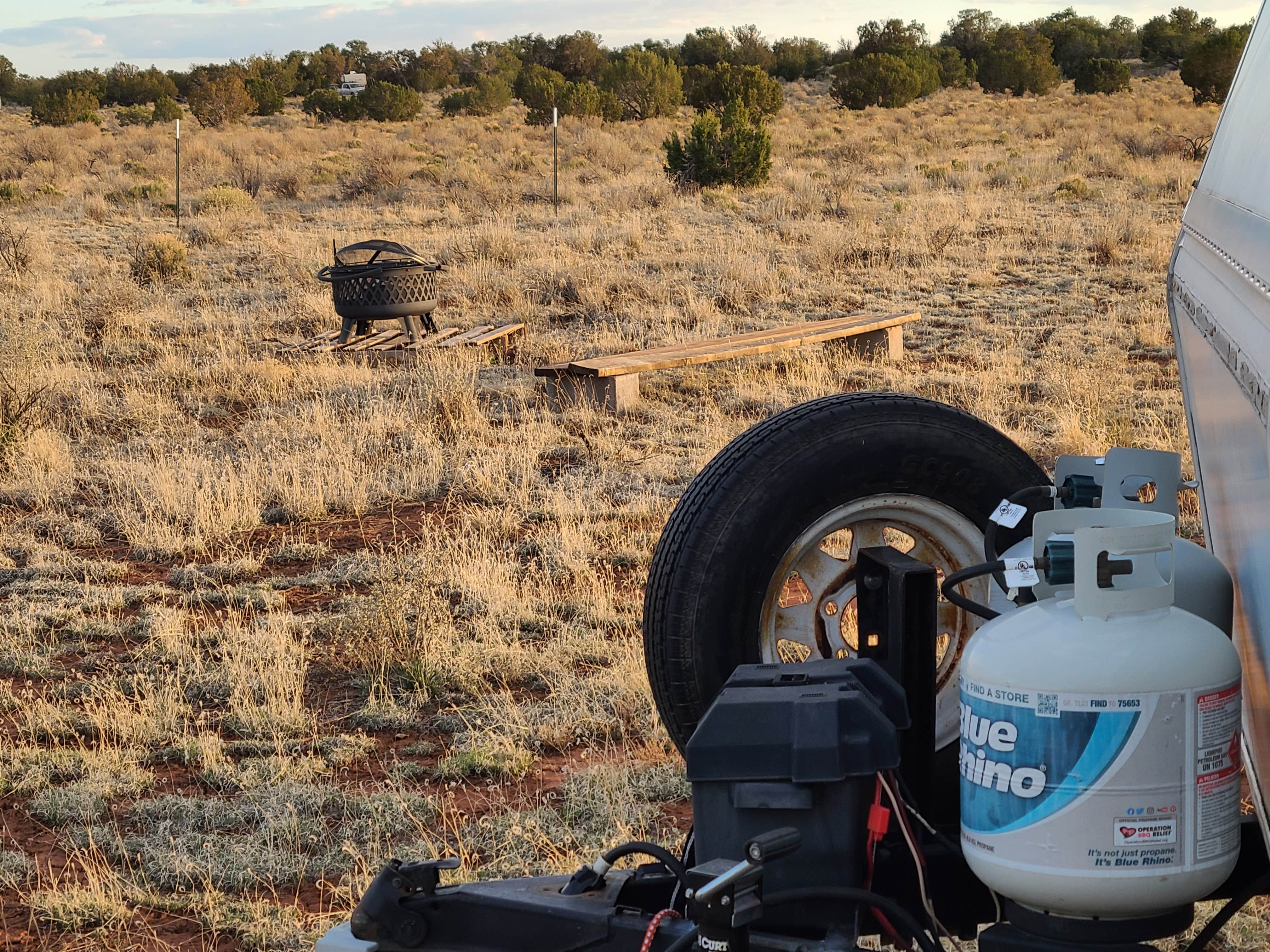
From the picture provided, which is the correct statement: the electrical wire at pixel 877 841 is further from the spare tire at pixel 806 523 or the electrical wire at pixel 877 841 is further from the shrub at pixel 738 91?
the shrub at pixel 738 91

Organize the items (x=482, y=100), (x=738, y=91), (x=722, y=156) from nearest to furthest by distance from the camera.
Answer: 1. (x=722, y=156)
2. (x=738, y=91)
3. (x=482, y=100)

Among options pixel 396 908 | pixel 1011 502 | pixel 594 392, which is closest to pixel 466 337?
pixel 594 392

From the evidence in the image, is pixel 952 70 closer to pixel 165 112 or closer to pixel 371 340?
pixel 165 112

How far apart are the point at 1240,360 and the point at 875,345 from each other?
8.35 meters

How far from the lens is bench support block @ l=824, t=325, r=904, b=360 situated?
10109 mm

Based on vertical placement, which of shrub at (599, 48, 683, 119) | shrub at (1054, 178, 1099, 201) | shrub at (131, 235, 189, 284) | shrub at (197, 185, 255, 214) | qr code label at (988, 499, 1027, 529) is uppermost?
shrub at (599, 48, 683, 119)

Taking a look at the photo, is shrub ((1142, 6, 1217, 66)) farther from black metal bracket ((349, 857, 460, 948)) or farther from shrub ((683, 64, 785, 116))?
black metal bracket ((349, 857, 460, 948))

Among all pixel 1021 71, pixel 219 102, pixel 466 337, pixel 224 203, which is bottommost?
pixel 466 337

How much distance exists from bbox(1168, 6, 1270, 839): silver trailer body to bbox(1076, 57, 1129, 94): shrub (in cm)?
4285

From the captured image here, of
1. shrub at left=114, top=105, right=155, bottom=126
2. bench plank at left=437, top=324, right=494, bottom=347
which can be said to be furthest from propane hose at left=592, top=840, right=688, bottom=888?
shrub at left=114, top=105, right=155, bottom=126

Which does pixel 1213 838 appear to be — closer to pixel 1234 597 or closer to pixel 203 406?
pixel 1234 597

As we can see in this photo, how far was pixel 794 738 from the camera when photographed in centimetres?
179

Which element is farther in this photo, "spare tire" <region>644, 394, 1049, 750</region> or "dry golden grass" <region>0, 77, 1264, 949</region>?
"dry golden grass" <region>0, 77, 1264, 949</region>

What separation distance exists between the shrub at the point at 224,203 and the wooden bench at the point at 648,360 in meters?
12.1
